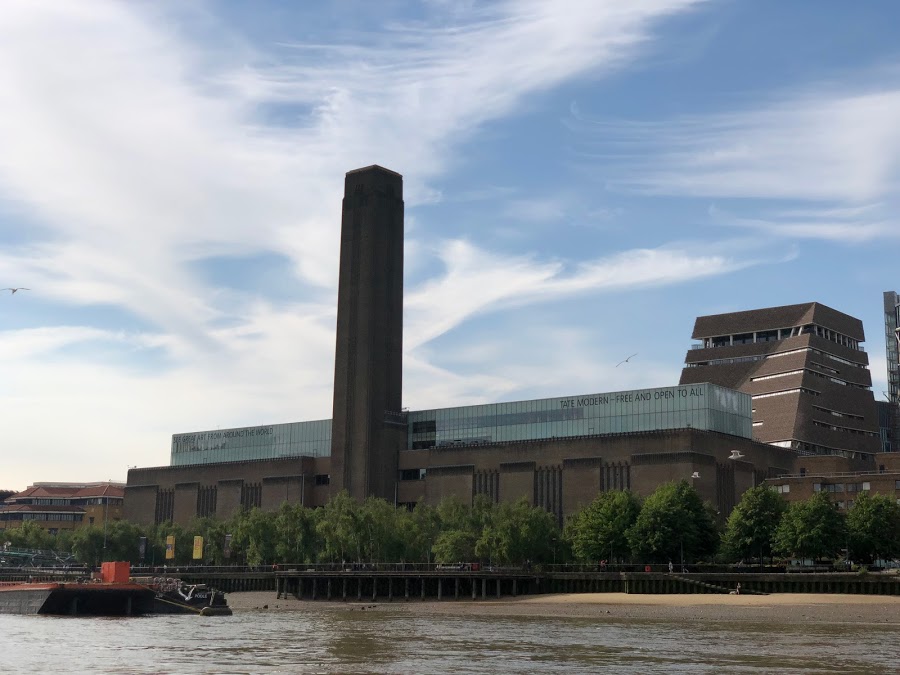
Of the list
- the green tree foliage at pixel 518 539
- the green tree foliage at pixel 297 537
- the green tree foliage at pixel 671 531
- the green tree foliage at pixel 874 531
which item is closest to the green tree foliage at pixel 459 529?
the green tree foliage at pixel 518 539

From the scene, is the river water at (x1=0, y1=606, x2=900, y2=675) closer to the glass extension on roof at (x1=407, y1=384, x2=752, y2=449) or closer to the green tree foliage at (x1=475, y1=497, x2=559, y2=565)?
the green tree foliage at (x1=475, y1=497, x2=559, y2=565)

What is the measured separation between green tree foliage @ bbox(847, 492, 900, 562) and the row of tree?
11cm

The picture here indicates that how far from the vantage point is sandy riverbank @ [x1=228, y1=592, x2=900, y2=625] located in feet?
306

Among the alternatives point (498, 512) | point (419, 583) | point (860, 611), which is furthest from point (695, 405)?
point (860, 611)

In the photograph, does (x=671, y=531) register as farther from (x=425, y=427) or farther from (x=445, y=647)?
(x=425, y=427)

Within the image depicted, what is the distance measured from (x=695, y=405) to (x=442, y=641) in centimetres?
10143

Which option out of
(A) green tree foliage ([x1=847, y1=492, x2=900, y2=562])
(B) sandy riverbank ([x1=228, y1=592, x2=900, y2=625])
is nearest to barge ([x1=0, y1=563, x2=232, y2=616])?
(B) sandy riverbank ([x1=228, y1=592, x2=900, y2=625])

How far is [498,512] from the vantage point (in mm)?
143500

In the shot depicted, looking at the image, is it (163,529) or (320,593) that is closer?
(320,593)

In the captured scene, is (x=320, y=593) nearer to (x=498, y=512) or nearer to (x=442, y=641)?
(x=498, y=512)

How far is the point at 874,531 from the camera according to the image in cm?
12925

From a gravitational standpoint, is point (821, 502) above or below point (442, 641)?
above

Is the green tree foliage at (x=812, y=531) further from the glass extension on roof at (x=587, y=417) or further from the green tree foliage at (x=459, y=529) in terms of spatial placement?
the glass extension on roof at (x=587, y=417)

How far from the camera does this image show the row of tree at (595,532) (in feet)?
424
